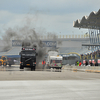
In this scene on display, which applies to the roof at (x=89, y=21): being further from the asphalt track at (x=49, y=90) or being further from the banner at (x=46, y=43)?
the asphalt track at (x=49, y=90)

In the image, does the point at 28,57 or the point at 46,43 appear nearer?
the point at 28,57

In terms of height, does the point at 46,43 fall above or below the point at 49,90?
above

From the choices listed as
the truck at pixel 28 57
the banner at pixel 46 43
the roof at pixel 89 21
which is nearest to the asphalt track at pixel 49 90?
the truck at pixel 28 57

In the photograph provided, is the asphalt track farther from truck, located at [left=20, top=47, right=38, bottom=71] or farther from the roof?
the roof

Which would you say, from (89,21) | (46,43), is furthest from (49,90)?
(46,43)

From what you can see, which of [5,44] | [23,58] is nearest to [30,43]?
[5,44]

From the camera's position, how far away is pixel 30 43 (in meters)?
64.6

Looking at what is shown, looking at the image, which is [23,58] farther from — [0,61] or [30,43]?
[0,61]

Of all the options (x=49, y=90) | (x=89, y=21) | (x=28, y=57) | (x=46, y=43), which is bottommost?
(x=49, y=90)

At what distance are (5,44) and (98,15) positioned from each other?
2262 centimetres

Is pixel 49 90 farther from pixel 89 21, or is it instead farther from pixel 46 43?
pixel 46 43

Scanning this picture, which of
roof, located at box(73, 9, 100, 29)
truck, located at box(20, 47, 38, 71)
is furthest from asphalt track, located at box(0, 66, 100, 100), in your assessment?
roof, located at box(73, 9, 100, 29)

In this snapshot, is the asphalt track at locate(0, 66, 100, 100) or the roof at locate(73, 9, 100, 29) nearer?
the asphalt track at locate(0, 66, 100, 100)

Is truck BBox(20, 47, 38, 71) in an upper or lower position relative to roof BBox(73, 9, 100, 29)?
lower
